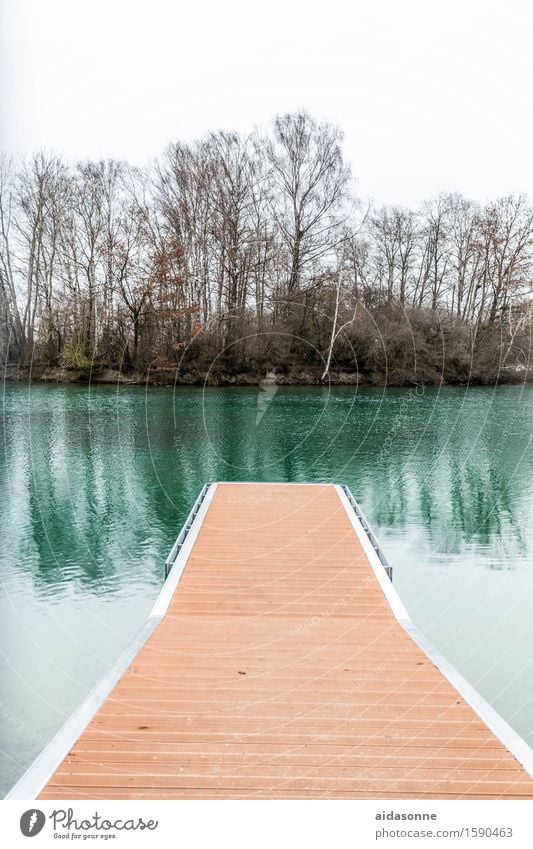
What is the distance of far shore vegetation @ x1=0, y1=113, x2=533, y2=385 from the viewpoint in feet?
38.1

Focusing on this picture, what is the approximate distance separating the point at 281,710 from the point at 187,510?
3.22m

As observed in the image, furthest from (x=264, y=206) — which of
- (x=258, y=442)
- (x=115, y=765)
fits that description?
(x=115, y=765)

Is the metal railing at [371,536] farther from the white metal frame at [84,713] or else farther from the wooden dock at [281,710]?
the white metal frame at [84,713]

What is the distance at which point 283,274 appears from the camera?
13930 millimetres

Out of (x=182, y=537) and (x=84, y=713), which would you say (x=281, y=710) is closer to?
(x=84, y=713)

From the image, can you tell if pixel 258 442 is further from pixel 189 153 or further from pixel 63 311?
pixel 189 153

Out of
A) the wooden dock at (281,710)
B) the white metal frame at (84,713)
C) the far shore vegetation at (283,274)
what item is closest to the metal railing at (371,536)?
the wooden dock at (281,710)

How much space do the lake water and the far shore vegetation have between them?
1.92m

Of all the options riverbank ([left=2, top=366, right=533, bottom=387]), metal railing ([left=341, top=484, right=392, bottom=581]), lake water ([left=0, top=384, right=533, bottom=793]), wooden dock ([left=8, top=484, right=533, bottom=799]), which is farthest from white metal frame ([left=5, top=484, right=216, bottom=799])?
riverbank ([left=2, top=366, right=533, bottom=387])

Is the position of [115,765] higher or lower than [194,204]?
lower

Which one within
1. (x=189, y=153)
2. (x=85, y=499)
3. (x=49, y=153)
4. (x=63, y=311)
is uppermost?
(x=189, y=153)

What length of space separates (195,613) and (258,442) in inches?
221

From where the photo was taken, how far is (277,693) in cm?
149
